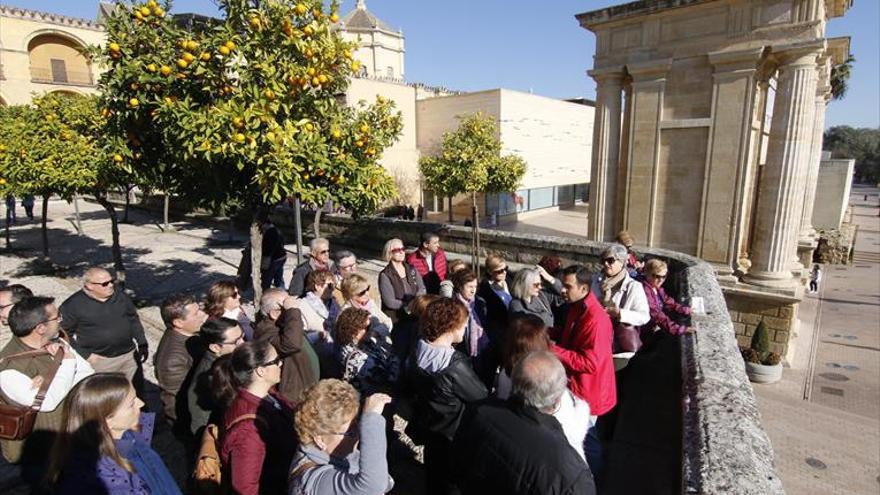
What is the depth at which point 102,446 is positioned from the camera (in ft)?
7.31

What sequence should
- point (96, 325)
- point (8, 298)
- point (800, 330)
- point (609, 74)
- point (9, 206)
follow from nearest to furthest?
1. point (8, 298)
2. point (96, 325)
3. point (609, 74)
4. point (9, 206)
5. point (800, 330)

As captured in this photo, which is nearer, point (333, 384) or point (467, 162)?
point (333, 384)

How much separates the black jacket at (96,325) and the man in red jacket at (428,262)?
3155 millimetres

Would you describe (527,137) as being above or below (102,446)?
above

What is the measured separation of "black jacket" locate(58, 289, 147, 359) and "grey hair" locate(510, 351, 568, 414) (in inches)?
159

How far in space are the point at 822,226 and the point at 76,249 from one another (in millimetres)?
40499

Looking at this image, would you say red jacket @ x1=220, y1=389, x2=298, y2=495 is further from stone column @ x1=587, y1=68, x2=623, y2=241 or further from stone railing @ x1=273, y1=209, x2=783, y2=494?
stone column @ x1=587, y1=68, x2=623, y2=241

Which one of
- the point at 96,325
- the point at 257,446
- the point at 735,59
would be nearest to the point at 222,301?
the point at 96,325

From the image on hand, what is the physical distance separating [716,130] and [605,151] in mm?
2672

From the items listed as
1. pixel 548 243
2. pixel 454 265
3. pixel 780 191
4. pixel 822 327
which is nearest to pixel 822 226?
pixel 822 327

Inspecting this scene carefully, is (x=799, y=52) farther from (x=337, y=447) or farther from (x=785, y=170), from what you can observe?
(x=337, y=447)

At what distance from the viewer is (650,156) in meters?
12.3

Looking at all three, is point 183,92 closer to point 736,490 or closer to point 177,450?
point 177,450

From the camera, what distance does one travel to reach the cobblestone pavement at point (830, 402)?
27.7ft
